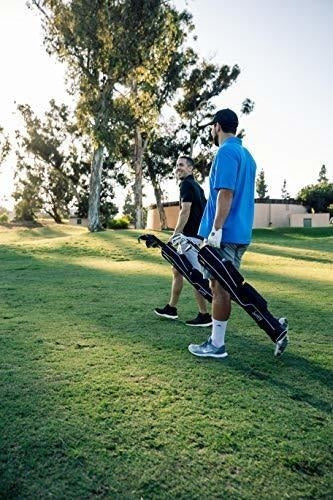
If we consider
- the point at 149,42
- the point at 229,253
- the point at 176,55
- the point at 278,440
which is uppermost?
the point at 176,55

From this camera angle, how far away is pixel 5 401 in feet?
10.7

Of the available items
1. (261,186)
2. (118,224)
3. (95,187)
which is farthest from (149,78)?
(261,186)

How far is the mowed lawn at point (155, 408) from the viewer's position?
7.98 ft

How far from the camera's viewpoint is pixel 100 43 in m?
25.9

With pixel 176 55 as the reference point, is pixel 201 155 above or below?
below

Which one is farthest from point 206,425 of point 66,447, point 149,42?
point 149,42

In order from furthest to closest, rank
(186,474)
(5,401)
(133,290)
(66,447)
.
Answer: (133,290) → (5,401) → (66,447) → (186,474)

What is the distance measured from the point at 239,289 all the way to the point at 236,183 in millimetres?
1107

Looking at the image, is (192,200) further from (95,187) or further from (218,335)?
(95,187)

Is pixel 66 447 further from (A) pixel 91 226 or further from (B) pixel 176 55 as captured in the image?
(B) pixel 176 55

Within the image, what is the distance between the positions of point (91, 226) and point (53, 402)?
84.7 ft

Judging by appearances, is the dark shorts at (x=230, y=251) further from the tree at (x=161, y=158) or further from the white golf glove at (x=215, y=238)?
the tree at (x=161, y=158)

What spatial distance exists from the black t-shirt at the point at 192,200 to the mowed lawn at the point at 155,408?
52.0 inches

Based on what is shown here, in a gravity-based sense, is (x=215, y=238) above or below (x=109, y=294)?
above
